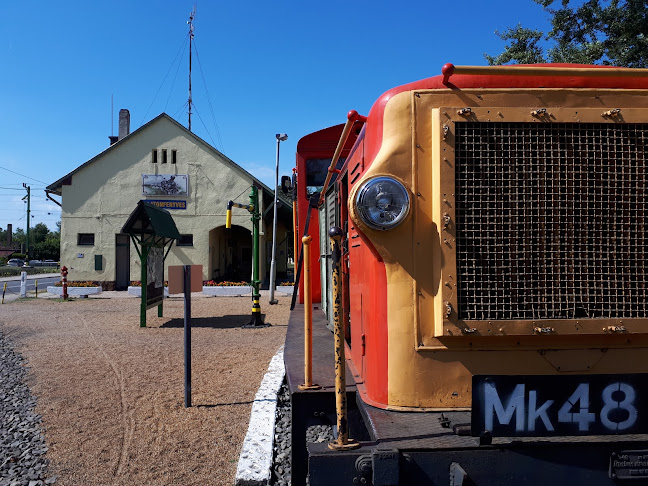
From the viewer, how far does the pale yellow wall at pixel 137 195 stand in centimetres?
2278

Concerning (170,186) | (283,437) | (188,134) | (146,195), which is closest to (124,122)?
(188,134)

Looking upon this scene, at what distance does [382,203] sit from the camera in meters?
2.30

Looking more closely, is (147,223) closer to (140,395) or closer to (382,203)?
(140,395)

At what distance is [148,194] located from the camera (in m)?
23.0

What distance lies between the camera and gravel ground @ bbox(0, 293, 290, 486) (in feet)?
12.8

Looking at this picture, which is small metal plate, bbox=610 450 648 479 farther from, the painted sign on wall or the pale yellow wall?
the painted sign on wall

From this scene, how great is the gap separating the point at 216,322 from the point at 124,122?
64.8 ft

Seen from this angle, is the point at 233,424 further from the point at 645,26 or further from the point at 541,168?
the point at 645,26

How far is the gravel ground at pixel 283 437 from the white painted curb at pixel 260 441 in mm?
97

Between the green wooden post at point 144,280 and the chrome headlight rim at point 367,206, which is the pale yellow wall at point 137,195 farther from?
the chrome headlight rim at point 367,206

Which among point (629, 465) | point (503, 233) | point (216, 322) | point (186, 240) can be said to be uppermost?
point (186, 240)

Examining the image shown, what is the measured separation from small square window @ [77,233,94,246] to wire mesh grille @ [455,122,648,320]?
77.2 ft

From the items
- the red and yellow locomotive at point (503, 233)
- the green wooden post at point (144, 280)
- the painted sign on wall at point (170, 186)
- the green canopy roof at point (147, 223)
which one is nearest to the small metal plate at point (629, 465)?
the red and yellow locomotive at point (503, 233)

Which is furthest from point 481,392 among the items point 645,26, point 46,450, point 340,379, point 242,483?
point 645,26
